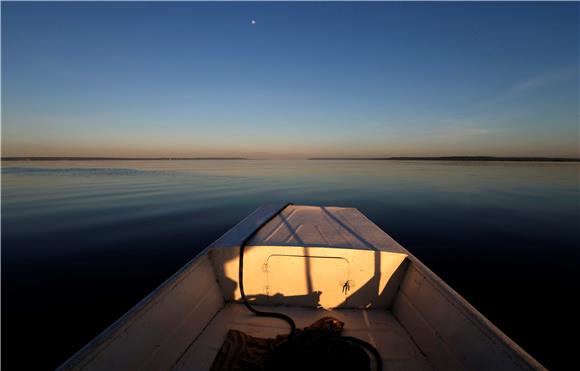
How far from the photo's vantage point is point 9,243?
7.89m

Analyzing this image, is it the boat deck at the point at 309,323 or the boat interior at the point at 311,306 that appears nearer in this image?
the boat interior at the point at 311,306

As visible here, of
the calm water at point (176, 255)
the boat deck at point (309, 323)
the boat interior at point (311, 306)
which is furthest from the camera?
the calm water at point (176, 255)

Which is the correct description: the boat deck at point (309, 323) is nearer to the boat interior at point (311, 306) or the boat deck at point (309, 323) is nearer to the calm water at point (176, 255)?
the boat interior at point (311, 306)

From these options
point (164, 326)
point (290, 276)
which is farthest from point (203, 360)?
point (290, 276)

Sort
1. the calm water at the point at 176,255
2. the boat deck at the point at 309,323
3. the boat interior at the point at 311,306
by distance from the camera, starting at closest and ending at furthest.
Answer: the boat interior at the point at 311,306 → the boat deck at the point at 309,323 → the calm water at the point at 176,255

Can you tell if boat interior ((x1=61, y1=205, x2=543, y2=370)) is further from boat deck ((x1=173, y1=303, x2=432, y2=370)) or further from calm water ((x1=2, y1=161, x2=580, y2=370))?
calm water ((x1=2, y1=161, x2=580, y2=370))

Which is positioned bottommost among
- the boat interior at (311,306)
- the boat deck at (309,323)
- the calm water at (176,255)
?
the calm water at (176,255)

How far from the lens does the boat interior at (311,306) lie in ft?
7.60

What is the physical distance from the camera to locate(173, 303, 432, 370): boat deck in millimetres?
2773

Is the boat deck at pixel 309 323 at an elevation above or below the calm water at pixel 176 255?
above

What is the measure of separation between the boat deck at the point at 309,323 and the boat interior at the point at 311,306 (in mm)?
13

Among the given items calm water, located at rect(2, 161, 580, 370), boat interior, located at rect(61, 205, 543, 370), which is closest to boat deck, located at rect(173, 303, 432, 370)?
boat interior, located at rect(61, 205, 543, 370)

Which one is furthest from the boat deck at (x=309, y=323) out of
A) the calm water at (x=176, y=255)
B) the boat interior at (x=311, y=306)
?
the calm water at (x=176, y=255)

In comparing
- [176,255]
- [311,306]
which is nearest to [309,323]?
[311,306]
